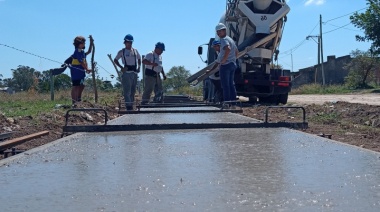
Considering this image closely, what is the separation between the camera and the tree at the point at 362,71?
45897mm

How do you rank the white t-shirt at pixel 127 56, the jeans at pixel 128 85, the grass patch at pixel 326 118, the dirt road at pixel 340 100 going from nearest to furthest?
1. the jeans at pixel 128 85
2. the white t-shirt at pixel 127 56
3. the grass patch at pixel 326 118
4. the dirt road at pixel 340 100

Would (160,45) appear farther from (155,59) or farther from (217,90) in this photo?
(217,90)

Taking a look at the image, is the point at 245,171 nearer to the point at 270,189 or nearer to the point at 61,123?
the point at 270,189

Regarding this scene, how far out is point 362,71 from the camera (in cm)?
4744

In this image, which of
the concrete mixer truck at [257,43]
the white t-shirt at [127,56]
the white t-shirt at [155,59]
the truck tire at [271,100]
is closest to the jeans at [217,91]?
the white t-shirt at [155,59]

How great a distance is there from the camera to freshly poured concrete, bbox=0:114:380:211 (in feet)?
6.77

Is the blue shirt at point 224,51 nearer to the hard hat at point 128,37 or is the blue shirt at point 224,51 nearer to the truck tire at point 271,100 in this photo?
the hard hat at point 128,37

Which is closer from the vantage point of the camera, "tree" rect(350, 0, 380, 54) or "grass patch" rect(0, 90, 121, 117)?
"grass patch" rect(0, 90, 121, 117)

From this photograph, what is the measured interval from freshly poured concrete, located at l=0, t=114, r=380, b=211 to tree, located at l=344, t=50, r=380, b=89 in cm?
4338

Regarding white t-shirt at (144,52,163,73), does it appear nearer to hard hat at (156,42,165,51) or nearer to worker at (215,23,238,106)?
hard hat at (156,42,165,51)

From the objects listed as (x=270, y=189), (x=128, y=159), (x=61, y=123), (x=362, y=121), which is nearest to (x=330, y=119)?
(x=362, y=121)

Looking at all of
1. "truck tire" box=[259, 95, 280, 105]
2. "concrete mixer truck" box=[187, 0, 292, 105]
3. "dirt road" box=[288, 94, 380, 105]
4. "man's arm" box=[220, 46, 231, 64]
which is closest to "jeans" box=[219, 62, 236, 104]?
"man's arm" box=[220, 46, 231, 64]

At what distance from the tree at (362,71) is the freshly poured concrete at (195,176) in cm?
4338

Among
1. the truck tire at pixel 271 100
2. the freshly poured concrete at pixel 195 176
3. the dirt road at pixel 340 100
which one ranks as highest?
the truck tire at pixel 271 100
